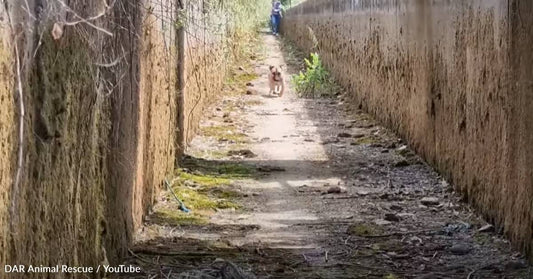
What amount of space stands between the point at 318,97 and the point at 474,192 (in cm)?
898

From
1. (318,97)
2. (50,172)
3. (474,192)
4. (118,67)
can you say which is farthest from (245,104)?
(50,172)

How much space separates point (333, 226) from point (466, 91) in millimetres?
1546

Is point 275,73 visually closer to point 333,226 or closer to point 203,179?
point 203,179

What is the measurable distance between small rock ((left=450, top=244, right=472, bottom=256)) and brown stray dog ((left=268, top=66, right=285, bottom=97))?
31.0ft

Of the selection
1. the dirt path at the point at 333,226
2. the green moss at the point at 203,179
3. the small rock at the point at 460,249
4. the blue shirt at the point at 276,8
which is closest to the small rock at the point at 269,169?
the dirt path at the point at 333,226

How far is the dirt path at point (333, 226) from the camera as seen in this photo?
503cm

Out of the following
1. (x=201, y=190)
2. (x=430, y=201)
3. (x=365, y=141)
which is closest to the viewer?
(x=430, y=201)

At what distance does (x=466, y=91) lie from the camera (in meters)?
6.73

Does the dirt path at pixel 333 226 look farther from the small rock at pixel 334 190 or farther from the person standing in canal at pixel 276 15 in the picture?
the person standing in canal at pixel 276 15

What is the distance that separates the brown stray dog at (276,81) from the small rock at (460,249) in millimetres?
9463

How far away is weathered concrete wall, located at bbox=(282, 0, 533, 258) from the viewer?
527 cm

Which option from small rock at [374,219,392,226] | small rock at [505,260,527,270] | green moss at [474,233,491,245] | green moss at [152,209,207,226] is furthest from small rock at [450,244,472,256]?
green moss at [152,209,207,226]

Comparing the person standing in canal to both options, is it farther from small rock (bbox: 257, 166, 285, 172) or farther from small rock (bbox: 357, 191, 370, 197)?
small rock (bbox: 357, 191, 370, 197)

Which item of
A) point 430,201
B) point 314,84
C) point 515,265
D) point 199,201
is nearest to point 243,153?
point 199,201
